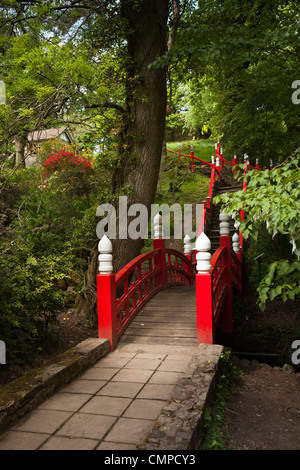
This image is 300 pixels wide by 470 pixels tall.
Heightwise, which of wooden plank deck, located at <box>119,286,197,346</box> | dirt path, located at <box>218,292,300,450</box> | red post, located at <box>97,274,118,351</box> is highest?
red post, located at <box>97,274,118,351</box>

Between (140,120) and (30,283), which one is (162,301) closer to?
(30,283)

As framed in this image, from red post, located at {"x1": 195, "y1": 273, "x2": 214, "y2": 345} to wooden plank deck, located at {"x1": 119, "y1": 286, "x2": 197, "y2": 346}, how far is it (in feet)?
0.73

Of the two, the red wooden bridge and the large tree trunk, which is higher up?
the large tree trunk

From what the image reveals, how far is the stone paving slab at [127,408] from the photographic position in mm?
2818

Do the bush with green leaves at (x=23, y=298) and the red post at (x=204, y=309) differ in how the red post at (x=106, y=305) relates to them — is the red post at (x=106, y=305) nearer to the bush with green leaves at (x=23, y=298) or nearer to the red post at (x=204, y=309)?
the bush with green leaves at (x=23, y=298)

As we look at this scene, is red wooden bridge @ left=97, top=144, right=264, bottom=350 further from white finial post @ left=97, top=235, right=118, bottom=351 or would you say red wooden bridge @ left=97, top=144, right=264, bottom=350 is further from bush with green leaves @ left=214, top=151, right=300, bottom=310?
bush with green leaves @ left=214, top=151, right=300, bottom=310

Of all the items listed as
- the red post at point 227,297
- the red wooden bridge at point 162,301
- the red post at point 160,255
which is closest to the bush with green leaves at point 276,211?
the red wooden bridge at point 162,301

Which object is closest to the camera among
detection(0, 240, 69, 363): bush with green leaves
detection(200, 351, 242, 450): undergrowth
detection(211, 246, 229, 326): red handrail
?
detection(200, 351, 242, 450): undergrowth

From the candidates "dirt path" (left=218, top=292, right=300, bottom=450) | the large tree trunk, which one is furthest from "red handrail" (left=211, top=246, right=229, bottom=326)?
the large tree trunk

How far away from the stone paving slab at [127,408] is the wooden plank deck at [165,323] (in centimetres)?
62

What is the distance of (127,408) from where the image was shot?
11.1ft

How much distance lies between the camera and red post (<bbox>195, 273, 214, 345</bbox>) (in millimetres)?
5070
